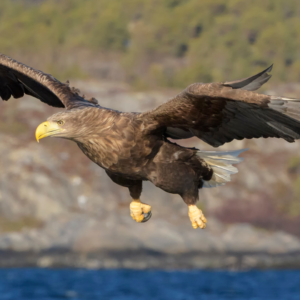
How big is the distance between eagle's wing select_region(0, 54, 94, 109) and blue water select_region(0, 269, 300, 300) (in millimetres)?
24875

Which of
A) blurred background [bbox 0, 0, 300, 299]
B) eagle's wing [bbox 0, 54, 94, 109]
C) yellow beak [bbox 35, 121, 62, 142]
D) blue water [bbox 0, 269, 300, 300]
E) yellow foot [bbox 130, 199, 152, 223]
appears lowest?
yellow foot [bbox 130, 199, 152, 223]

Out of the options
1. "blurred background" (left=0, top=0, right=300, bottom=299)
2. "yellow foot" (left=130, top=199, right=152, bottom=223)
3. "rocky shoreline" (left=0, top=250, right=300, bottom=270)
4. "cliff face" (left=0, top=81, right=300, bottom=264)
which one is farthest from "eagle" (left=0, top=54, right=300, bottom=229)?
"rocky shoreline" (left=0, top=250, right=300, bottom=270)

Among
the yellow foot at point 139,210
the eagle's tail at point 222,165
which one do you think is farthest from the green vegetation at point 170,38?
the yellow foot at point 139,210

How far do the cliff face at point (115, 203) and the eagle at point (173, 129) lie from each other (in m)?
31.9

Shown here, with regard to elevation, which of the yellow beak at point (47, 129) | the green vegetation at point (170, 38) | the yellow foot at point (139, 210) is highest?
the green vegetation at point (170, 38)

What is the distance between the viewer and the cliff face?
4031 centimetres

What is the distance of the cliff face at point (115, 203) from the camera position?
40.3 meters

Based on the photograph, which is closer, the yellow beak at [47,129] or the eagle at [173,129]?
the eagle at [173,129]

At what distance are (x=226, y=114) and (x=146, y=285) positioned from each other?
32416 mm

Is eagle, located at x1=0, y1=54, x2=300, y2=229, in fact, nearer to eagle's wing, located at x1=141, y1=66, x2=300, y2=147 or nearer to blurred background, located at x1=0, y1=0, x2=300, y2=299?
eagle's wing, located at x1=141, y1=66, x2=300, y2=147

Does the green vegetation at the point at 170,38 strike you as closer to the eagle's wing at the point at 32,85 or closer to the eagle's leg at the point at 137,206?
the eagle's wing at the point at 32,85

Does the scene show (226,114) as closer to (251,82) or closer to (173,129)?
(173,129)

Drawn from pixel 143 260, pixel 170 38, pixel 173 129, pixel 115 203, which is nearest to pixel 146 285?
pixel 143 260

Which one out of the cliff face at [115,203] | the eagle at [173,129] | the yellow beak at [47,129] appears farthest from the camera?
the cliff face at [115,203]
